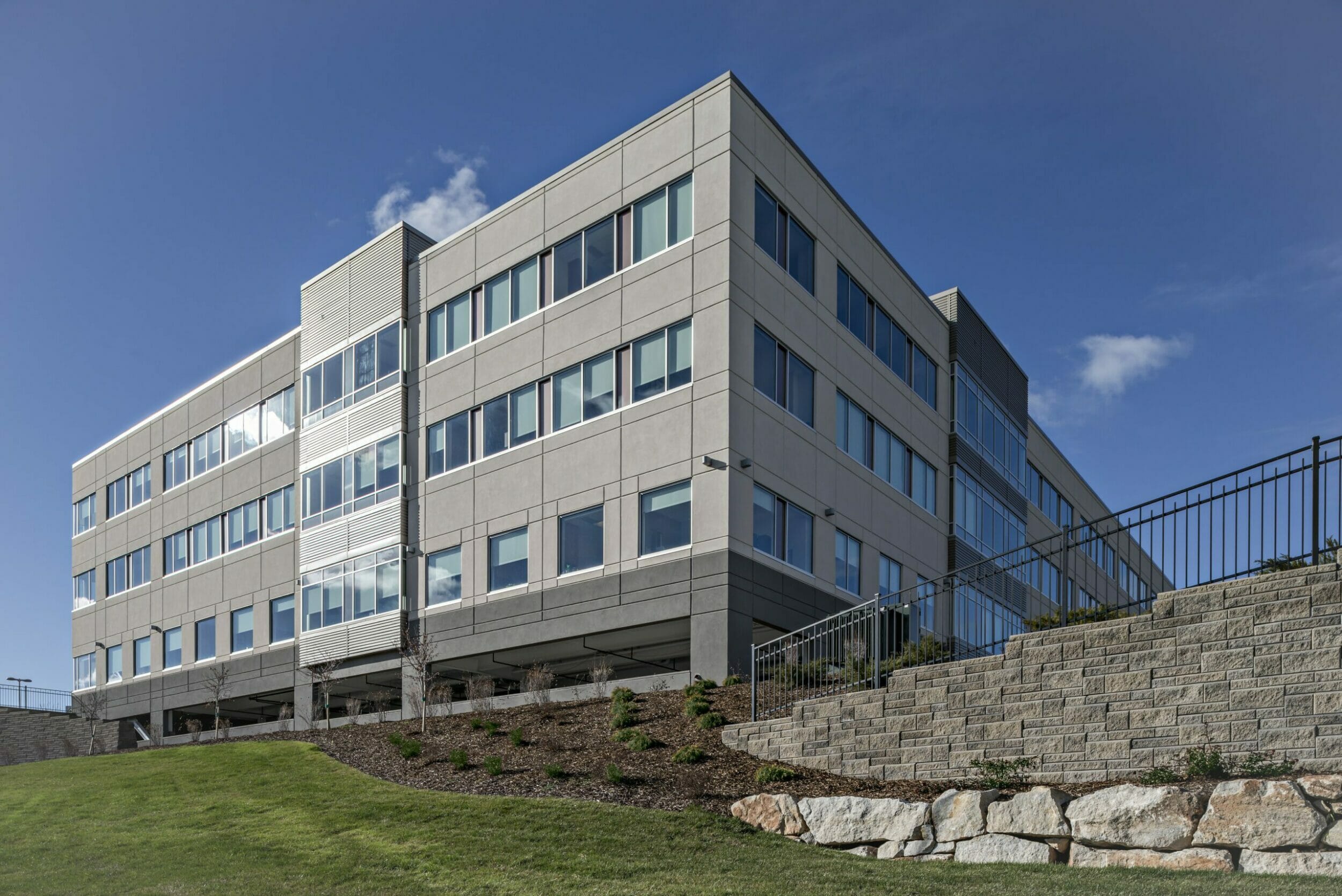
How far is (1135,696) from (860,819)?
3.52 meters

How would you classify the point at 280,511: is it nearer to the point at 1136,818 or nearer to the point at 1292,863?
the point at 1136,818

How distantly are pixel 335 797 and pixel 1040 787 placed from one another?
10.4m

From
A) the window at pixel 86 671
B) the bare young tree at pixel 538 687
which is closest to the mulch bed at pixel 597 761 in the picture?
the bare young tree at pixel 538 687

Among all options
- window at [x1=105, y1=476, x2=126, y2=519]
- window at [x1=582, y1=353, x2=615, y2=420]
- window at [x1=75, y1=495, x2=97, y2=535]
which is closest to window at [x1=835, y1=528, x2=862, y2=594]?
window at [x1=582, y1=353, x2=615, y2=420]

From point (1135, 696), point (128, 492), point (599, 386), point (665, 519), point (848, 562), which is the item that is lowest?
point (1135, 696)

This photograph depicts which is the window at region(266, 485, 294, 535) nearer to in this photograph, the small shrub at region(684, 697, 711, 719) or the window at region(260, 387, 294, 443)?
Answer: the window at region(260, 387, 294, 443)

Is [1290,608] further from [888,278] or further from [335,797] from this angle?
[888,278]

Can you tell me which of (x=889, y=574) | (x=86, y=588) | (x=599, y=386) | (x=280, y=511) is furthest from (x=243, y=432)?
(x=889, y=574)

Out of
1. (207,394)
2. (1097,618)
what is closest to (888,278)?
(1097,618)

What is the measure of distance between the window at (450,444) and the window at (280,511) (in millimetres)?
8830

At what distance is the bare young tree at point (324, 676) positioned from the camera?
33.2m

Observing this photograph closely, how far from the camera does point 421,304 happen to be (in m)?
33.8

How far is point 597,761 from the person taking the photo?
707 inches

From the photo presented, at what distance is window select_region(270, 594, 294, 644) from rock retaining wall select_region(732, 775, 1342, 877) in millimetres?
27062
